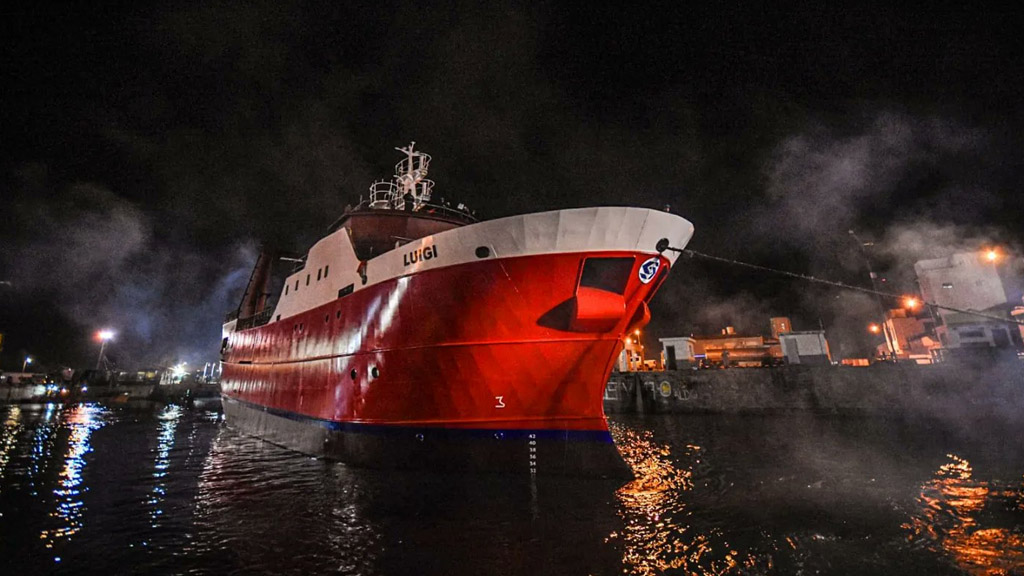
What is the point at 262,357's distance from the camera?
16812 millimetres

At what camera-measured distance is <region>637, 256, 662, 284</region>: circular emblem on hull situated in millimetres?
8758

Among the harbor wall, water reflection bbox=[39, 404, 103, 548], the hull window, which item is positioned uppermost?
the hull window

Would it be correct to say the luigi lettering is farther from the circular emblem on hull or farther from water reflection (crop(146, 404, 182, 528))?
water reflection (crop(146, 404, 182, 528))

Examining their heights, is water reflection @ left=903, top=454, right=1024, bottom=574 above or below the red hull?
below

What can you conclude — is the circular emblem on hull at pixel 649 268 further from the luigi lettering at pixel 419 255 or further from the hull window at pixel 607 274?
the luigi lettering at pixel 419 255

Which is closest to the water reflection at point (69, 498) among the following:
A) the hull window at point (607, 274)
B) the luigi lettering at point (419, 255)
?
the luigi lettering at point (419, 255)

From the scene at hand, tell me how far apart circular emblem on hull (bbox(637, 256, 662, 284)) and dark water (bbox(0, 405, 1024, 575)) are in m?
4.35

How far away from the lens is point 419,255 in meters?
9.50

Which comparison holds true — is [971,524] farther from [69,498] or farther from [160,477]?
[160,477]

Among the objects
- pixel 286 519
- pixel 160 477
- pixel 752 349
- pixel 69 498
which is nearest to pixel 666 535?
pixel 286 519

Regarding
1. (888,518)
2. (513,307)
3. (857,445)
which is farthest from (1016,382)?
(513,307)

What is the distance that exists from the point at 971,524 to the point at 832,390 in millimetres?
23269

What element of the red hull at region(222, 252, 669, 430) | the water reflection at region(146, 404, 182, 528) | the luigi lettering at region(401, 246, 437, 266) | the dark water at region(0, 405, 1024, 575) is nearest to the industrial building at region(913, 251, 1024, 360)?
the dark water at region(0, 405, 1024, 575)

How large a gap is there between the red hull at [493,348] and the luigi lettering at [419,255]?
0.40 metres
